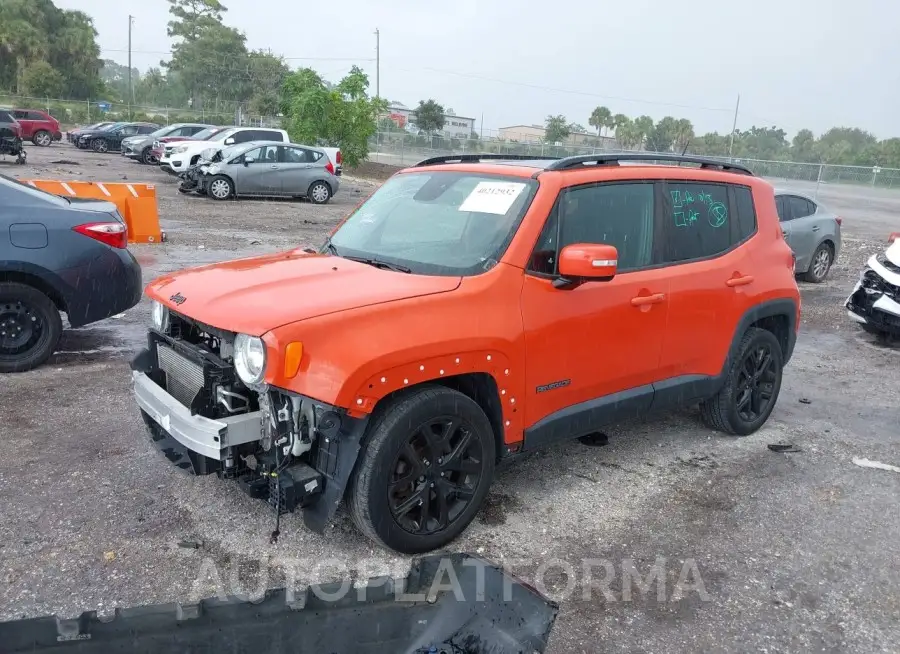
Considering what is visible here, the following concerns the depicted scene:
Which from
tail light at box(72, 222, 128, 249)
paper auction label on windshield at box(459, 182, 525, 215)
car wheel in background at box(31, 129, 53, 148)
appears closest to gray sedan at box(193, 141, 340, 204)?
Result: tail light at box(72, 222, 128, 249)

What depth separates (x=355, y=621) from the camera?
8.45ft

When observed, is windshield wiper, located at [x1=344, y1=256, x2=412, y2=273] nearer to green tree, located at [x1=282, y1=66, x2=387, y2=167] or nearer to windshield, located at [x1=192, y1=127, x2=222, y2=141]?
windshield, located at [x1=192, y1=127, x2=222, y2=141]

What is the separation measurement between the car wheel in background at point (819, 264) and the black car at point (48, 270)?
10192 millimetres

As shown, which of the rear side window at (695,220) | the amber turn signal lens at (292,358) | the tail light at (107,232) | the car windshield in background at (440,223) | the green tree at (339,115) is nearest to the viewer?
the amber turn signal lens at (292,358)

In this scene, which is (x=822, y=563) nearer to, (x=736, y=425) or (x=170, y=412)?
(x=736, y=425)

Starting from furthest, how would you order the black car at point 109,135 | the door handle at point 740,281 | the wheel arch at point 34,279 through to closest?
the black car at point 109,135
the wheel arch at point 34,279
the door handle at point 740,281

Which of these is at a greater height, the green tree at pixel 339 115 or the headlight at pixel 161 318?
the green tree at pixel 339 115

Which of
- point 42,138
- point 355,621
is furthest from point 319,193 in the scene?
point 42,138

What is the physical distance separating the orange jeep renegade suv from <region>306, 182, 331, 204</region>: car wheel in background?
15.5 m

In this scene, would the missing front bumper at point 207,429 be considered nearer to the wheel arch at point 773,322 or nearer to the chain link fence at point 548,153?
the wheel arch at point 773,322

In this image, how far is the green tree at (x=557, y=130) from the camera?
175 ft

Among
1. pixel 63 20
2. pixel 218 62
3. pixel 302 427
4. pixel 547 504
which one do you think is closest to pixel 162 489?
pixel 302 427

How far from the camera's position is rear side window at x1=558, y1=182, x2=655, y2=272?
12.9 ft

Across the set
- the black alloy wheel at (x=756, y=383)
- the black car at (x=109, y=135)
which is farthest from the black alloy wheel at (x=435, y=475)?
the black car at (x=109, y=135)
